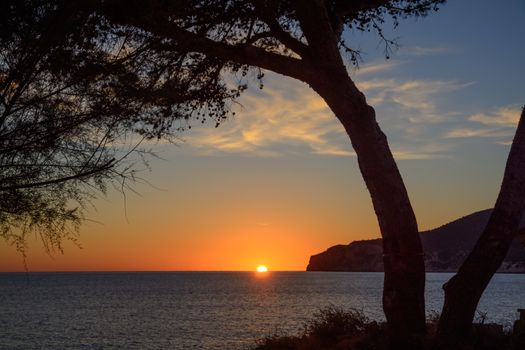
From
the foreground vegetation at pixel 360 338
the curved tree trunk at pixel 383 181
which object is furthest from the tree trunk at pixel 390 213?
the foreground vegetation at pixel 360 338

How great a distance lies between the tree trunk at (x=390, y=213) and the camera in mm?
9758

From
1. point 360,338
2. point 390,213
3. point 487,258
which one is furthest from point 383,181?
point 360,338

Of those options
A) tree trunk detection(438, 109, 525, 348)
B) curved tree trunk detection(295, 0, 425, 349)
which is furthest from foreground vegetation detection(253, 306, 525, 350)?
curved tree trunk detection(295, 0, 425, 349)

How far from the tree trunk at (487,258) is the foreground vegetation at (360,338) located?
0.29 m

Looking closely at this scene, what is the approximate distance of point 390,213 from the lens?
9.86m

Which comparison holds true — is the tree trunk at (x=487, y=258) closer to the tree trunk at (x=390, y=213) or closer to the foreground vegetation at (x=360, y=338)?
the foreground vegetation at (x=360, y=338)

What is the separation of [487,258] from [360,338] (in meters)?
2.40

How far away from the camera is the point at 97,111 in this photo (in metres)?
7.53

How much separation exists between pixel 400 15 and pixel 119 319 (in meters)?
57.6

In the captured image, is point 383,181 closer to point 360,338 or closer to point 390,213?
point 390,213

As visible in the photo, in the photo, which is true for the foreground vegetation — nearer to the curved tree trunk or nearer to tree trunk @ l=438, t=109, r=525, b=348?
tree trunk @ l=438, t=109, r=525, b=348

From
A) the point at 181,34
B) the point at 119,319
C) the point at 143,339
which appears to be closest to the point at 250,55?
the point at 181,34

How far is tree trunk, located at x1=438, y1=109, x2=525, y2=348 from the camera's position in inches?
386

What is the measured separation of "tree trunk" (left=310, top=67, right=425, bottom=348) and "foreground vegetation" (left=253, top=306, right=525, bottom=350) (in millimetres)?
367
